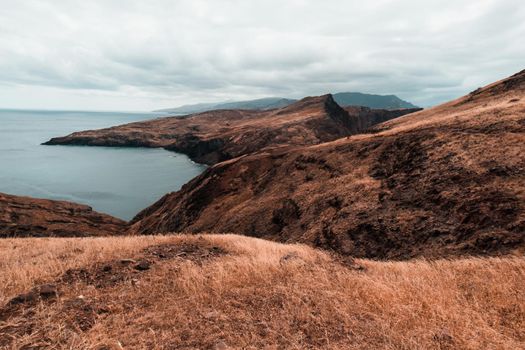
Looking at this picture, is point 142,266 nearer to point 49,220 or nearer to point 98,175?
point 49,220

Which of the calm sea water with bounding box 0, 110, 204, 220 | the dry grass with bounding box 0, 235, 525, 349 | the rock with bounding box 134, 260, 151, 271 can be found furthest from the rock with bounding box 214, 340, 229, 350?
the calm sea water with bounding box 0, 110, 204, 220

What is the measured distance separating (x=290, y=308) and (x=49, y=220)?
55123 millimetres

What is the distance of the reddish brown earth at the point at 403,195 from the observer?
1630 centimetres

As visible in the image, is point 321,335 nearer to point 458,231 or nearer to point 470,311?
point 470,311

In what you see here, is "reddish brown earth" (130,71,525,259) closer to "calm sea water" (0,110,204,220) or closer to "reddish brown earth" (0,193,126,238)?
"reddish brown earth" (0,193,126,238)

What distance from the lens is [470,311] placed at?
243 inches

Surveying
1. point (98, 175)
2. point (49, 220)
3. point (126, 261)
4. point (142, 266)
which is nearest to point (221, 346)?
point (142, 266)

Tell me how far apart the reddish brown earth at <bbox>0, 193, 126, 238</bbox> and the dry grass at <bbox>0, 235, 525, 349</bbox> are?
43895 millimetres

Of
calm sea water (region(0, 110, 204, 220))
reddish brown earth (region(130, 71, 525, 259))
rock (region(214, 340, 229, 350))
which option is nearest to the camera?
rock (region(214, 340, 229, 350))

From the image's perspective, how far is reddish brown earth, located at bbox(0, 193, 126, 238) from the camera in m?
46.0

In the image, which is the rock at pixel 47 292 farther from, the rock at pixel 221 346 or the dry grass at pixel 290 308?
the rock at pixel 221 346

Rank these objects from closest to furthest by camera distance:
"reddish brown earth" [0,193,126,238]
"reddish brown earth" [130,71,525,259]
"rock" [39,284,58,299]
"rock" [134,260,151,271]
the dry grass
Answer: the dry grass, "rock" [39,284,58,299], "rock" [134,260,151,271], "reddish brown earth" [130,71,525,259], "reddish brown earth" [0,193,126,238]

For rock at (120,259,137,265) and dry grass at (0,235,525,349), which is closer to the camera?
dry grass at (0,235,525,349)

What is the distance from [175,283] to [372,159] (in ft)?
79.0
